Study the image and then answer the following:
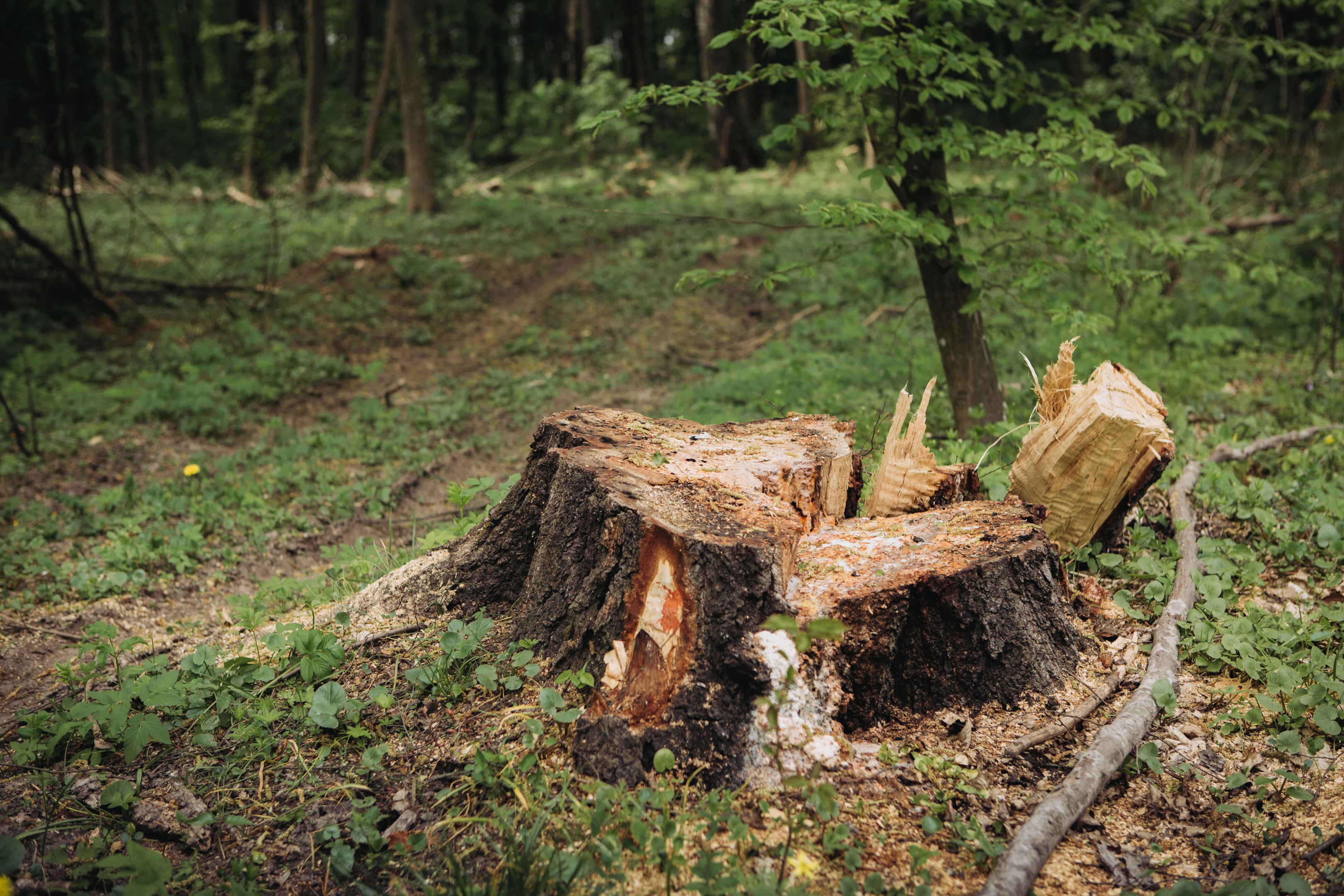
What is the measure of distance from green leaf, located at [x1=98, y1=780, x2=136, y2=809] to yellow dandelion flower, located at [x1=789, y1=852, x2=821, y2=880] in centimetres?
193

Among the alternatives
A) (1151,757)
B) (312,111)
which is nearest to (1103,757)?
(1151,757)

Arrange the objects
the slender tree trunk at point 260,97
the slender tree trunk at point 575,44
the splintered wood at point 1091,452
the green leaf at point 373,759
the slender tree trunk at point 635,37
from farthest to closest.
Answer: the slender tree trunk at point 575,44
the slender tree trunk at point 635,37
the slender tree trunk at point 260,97
the splintered wood at point 1091,452
the green leaf at point 373,759

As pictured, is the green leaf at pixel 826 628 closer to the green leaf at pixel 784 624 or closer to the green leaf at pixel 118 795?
the green leaf at pixel 784 624

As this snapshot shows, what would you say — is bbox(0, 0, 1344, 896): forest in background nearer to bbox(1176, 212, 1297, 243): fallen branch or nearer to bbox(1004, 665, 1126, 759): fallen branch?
bbox(1004, 665, 1126, 759): fallen branch

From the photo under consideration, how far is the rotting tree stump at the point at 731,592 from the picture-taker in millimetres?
2316

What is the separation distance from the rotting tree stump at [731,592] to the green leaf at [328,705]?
2.04 ft

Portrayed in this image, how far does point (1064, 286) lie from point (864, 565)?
8309mm

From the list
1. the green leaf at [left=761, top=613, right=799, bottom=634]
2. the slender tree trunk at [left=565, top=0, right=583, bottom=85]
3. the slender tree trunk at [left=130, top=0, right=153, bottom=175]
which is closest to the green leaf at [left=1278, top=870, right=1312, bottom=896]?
the green leaf at [left=761, top=613, right=799, bottom=634]

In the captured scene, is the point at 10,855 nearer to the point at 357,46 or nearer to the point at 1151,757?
the point at 1151,757

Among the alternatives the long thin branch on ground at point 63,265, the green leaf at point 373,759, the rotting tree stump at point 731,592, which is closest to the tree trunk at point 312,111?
the long thin branch on ground at point 63,265

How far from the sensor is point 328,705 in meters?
2.56

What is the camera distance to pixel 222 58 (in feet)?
107

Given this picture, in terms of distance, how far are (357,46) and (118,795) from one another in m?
23.9

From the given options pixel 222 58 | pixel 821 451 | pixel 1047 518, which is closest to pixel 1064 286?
pixel 1047 518
